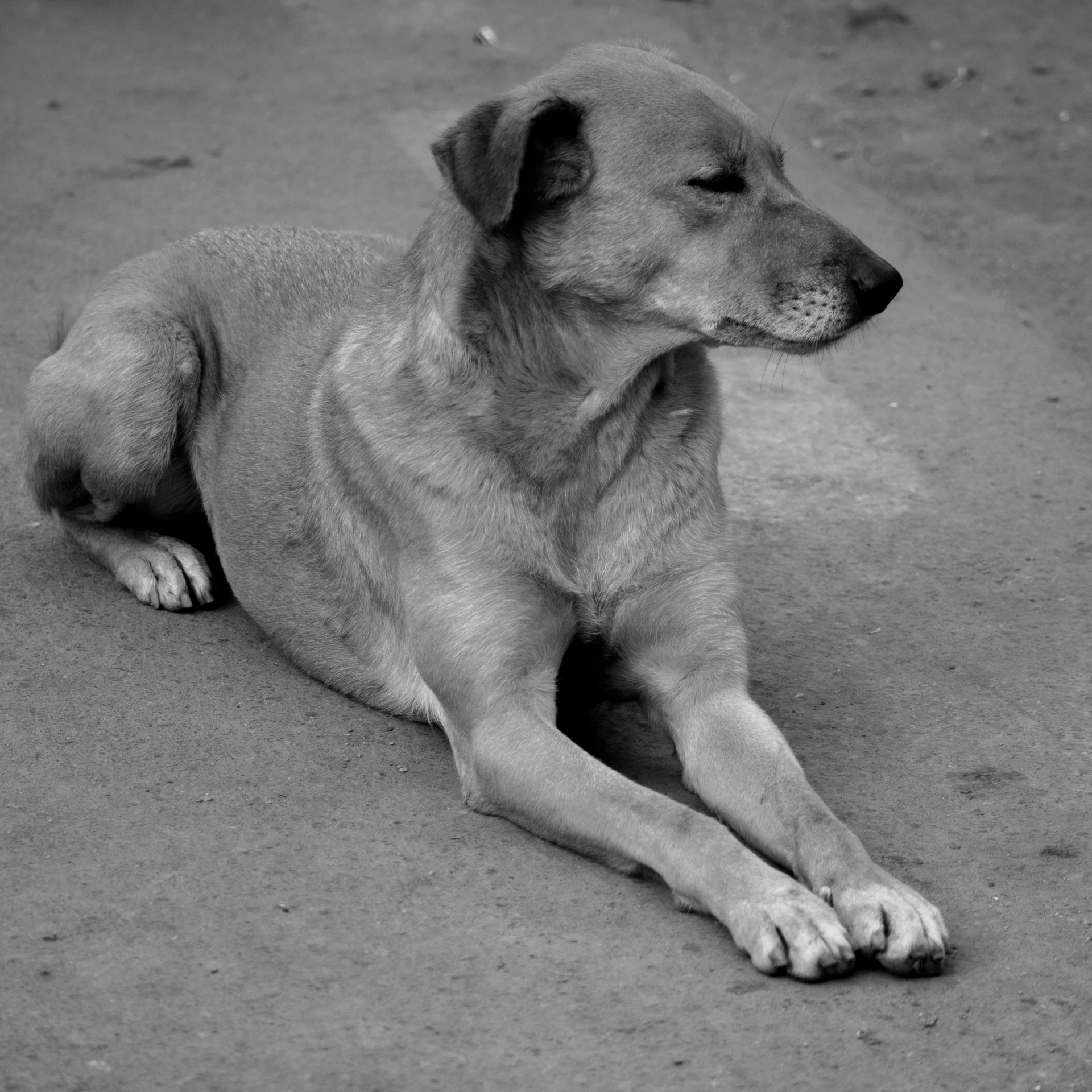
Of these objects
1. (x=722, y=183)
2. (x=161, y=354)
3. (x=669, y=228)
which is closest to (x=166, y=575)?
(x=161, y=354)

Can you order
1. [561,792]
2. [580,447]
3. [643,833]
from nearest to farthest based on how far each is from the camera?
[643,833]
[561,792]
[580,447]

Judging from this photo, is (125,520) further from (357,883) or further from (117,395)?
(357,883)

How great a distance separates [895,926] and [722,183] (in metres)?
1.70

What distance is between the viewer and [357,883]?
3430mm

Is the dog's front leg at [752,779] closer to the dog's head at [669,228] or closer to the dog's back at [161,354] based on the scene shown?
the dog's head at [669,228]

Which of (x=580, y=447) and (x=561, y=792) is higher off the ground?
(x=580, y=447)

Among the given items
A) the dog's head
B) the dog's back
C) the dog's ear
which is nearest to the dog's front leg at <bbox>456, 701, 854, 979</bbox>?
the dog's head

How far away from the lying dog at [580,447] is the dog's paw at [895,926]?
0.24 ft

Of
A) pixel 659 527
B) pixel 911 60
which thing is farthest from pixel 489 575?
pixel 911 60

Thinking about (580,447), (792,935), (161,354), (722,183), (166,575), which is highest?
(722,183)

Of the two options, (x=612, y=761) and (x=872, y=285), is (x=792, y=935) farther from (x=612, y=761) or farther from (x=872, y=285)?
(x=872, y=285)

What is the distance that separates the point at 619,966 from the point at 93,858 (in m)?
1.17

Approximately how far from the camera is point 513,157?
3.61 metres

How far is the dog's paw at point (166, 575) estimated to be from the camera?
473cm
